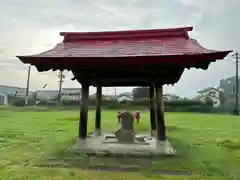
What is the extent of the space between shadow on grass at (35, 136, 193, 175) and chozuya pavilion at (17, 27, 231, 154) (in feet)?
1.94

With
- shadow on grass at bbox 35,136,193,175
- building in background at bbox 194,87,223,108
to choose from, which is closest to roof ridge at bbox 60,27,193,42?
shadow on grass at bbox 35,136,193,175

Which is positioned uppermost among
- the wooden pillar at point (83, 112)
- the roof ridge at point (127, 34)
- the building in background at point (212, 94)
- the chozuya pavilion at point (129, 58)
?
the building in background at point (212, 94)

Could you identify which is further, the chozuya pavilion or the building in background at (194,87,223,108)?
the building in background at (194,87,223,108)

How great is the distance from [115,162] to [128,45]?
341 centimetres

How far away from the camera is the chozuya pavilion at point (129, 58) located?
7578 mm

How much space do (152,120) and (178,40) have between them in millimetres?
4648

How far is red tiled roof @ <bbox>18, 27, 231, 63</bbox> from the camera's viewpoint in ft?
25.6

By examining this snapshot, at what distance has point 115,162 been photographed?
25.3 ft

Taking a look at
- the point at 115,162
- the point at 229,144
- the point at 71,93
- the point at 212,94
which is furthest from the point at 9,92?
the point at 115,162

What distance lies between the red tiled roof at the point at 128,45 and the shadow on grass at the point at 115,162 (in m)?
2.69

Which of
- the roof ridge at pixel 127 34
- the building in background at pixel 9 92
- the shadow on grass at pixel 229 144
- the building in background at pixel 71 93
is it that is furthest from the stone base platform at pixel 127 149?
the building in background at pixel 9 92

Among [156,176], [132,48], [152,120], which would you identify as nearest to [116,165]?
[156,176]

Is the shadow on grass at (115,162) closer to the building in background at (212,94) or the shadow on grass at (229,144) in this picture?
the shadow on grass at (229,144)

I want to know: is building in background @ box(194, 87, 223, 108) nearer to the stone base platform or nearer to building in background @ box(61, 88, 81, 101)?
building in background @ box(61, 88, 81, 101)
